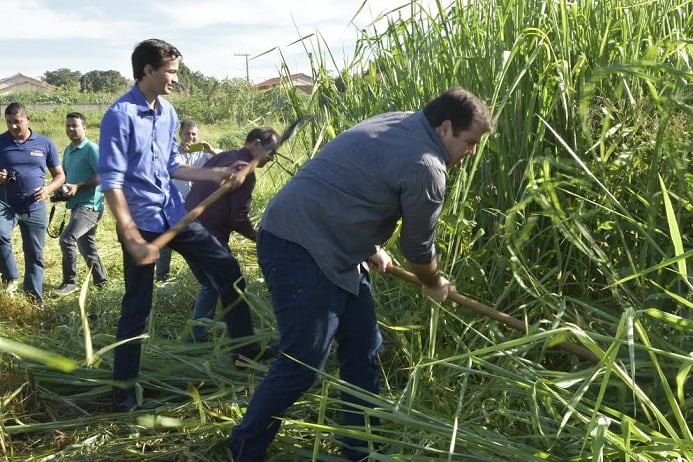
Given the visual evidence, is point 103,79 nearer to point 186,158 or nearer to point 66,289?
point 186,158

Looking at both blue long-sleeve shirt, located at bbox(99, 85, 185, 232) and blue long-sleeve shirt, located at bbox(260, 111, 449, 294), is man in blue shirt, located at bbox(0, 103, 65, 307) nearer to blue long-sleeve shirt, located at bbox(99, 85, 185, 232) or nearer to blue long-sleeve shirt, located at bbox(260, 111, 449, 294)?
blue long-sleeve shirt, located at bbox(99, 85, 185, 232)

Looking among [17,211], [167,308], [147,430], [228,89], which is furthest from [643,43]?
[228,89]

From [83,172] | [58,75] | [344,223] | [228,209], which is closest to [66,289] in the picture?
[83,172]

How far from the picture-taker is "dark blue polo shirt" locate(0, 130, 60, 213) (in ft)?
18.3

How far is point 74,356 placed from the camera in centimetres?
379

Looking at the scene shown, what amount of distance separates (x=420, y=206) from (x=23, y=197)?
4.18 metres

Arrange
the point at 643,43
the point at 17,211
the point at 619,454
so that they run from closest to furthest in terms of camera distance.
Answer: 1. the point at 619,454
2. the point at 643,43
3. the point at 17,211

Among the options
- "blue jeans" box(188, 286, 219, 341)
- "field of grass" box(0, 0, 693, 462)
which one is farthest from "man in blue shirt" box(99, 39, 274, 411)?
"blue jeans" box(188, 286, 219, 341)

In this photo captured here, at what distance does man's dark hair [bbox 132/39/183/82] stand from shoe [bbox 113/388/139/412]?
4.39 ft

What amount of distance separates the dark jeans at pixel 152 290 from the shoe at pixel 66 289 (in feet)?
8.40

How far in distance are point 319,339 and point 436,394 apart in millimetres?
546

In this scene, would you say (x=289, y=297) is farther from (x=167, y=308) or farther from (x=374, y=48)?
(x=167, y=308)

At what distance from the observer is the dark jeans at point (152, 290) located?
10.5ft

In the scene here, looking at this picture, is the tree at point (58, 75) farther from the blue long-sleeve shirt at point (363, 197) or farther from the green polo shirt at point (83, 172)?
the blue long-sleeve shirt at point (363, 197)
